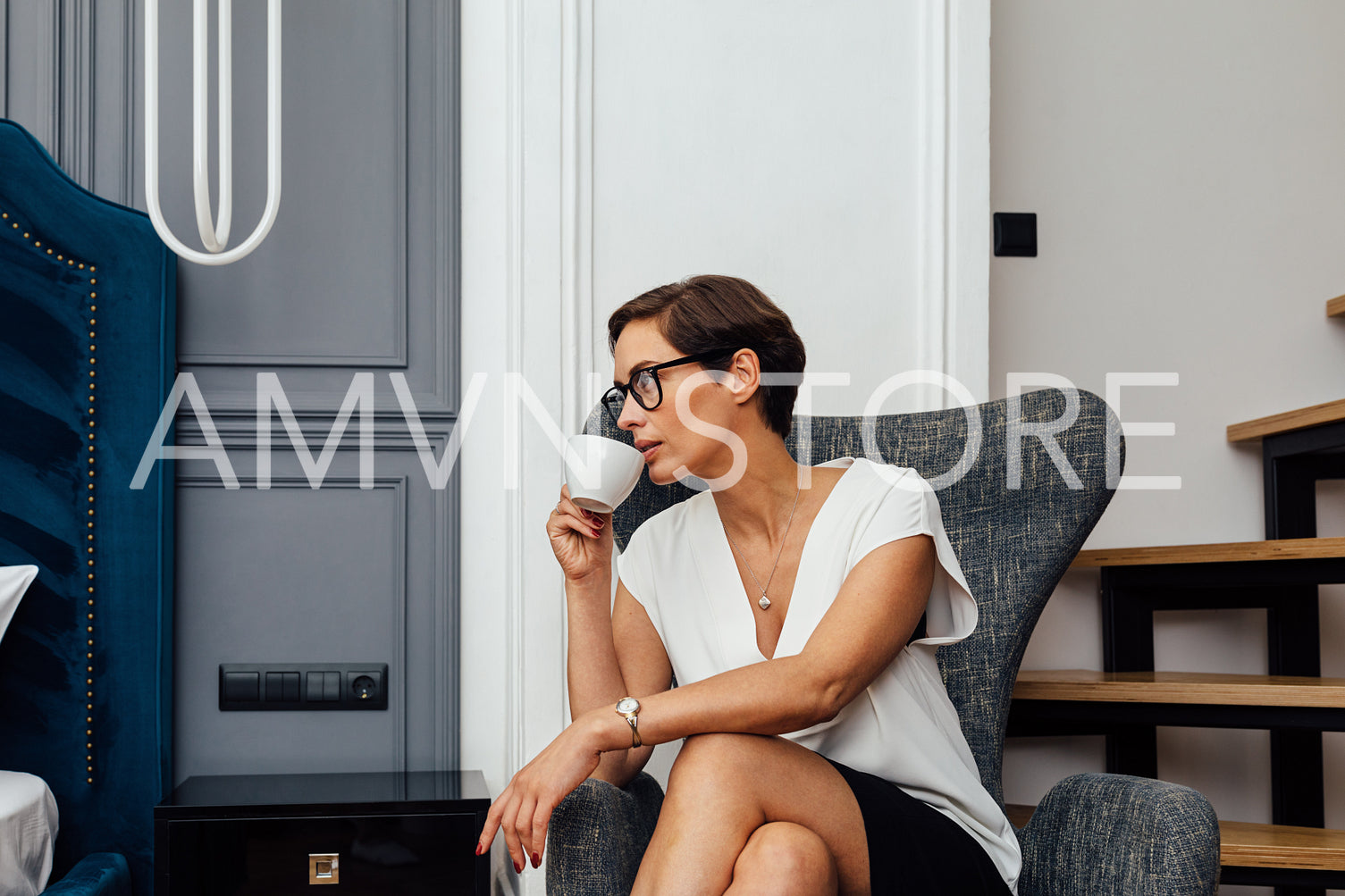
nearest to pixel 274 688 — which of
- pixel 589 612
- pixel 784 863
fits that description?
pixel 589 612

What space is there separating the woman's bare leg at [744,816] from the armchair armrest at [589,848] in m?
0.04

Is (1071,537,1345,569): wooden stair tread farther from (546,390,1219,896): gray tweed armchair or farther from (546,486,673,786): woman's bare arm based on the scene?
(546,486,673,786): woman's bare arm

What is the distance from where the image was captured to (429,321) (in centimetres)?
191

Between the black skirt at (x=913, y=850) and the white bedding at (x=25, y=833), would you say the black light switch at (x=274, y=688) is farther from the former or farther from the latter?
the black skirt at (x=913, y=850)

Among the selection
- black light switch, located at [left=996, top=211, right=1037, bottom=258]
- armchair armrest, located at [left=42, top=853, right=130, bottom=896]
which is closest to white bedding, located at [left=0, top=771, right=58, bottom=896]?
armchair armrest, located at [left=42, top=853, right=130, bottom=896]

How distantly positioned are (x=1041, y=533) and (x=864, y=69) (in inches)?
37.4

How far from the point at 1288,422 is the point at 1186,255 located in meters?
0.43

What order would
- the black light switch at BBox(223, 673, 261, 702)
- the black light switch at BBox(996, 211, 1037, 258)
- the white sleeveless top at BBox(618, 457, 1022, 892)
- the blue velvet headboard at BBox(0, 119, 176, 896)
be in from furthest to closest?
1. the black light switch at BBox(996, 211, 1037, 258)
2. the black light switch at BBox(223, 673, 261, 702)
3. the blue velvet headboard at BBox(0, 119, 176, 896)
4. the white sleeveless top at BBox(618, 457, 1022, 892)

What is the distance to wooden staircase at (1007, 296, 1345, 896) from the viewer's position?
5.17 ft

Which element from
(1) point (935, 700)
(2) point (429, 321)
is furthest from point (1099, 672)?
(2) point (429, 321)

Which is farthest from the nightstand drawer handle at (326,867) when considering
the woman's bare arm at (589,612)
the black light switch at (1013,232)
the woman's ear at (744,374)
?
the black light switch at (1013,232)

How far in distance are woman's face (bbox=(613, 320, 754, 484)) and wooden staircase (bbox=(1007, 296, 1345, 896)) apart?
879 mm

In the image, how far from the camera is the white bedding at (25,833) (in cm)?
140

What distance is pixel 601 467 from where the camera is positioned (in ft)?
3.92
